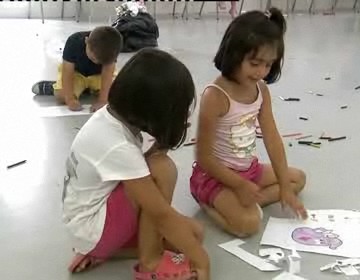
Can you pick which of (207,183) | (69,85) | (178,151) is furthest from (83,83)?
(207,183)

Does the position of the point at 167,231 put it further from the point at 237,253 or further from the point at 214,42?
the point at 214,42

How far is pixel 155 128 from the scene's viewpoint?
1.36 m

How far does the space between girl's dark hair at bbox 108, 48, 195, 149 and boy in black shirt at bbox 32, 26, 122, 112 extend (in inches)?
47.8

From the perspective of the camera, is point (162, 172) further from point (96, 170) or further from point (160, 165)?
point (96, 170)

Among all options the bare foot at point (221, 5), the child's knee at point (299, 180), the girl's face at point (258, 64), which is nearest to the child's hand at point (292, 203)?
the child's knee at point (299, 180)

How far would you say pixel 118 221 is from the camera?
4.71ft

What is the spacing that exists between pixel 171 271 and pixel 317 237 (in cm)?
43

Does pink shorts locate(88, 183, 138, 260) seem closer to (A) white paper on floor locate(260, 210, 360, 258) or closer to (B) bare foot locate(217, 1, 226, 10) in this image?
(A) white paper on floor locate(260, 210, 360, 258)

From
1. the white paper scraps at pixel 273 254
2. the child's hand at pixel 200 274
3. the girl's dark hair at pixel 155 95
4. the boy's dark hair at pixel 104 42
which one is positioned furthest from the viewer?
the boy's dark hair at pixel 104 42

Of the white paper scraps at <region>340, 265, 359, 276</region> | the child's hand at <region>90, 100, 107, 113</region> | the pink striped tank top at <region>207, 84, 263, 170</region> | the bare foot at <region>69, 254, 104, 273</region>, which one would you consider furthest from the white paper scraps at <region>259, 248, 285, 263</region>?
the child's hand at <region>90, 100, 107, 113</region>

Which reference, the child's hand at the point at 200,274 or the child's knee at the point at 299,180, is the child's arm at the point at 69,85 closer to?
the child's knee at the point at 299,180

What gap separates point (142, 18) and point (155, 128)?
2.99m

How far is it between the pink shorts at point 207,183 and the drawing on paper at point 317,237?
0.75 feet

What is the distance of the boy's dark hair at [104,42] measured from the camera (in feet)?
8.32
